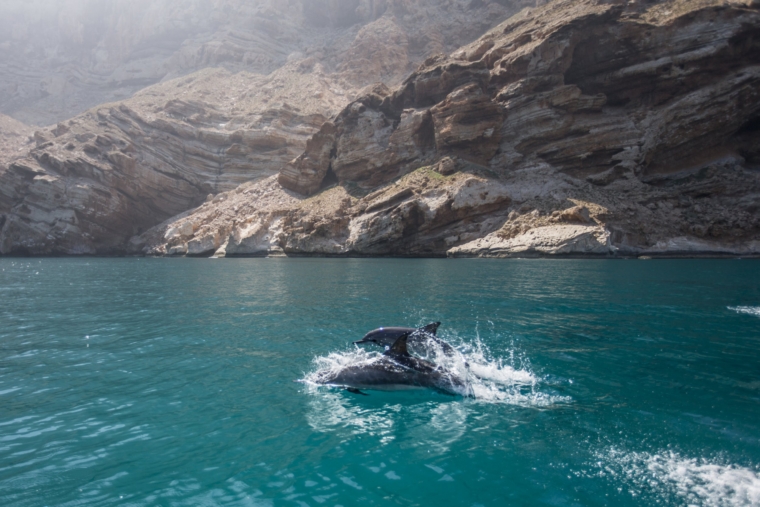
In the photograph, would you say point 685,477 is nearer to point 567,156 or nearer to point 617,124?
point 567,156

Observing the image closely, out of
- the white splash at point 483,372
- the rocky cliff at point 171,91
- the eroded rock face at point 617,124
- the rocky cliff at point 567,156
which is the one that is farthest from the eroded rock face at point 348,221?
the white splash at point 483,372

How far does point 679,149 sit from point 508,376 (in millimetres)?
66571

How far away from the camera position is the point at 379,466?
22.8 ft

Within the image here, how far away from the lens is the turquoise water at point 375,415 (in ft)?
20.7

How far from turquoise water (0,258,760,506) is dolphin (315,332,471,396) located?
265 millimetres

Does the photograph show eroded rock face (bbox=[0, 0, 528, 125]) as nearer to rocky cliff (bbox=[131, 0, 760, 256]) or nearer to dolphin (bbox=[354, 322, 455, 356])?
rocky cliff (bbox=[131, 0, 760, 256])

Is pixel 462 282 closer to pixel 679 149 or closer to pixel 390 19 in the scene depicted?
pixel 679 149

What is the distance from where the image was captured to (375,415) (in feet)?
29.1

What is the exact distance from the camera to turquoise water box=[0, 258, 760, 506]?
6305mm

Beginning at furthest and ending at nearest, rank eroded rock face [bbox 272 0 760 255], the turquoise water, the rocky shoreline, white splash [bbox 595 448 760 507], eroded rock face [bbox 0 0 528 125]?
eroded rock face [bbox 0 0 528 125] < the rocky shoreline < eroded rock face [bbox 272 0 760 255] < the turquoise water < white splash [bbox 595 448 760 507]

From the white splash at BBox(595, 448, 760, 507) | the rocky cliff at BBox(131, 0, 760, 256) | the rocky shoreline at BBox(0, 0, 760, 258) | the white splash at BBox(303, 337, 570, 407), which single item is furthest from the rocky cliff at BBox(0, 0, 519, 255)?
the white splash at BBox(595, 448, 760, 507)

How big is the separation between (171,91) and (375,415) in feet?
453

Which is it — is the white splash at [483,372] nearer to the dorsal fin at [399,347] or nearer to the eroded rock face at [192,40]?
the dorsal fin at [399,347]

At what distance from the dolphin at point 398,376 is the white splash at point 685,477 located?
3.56 m
